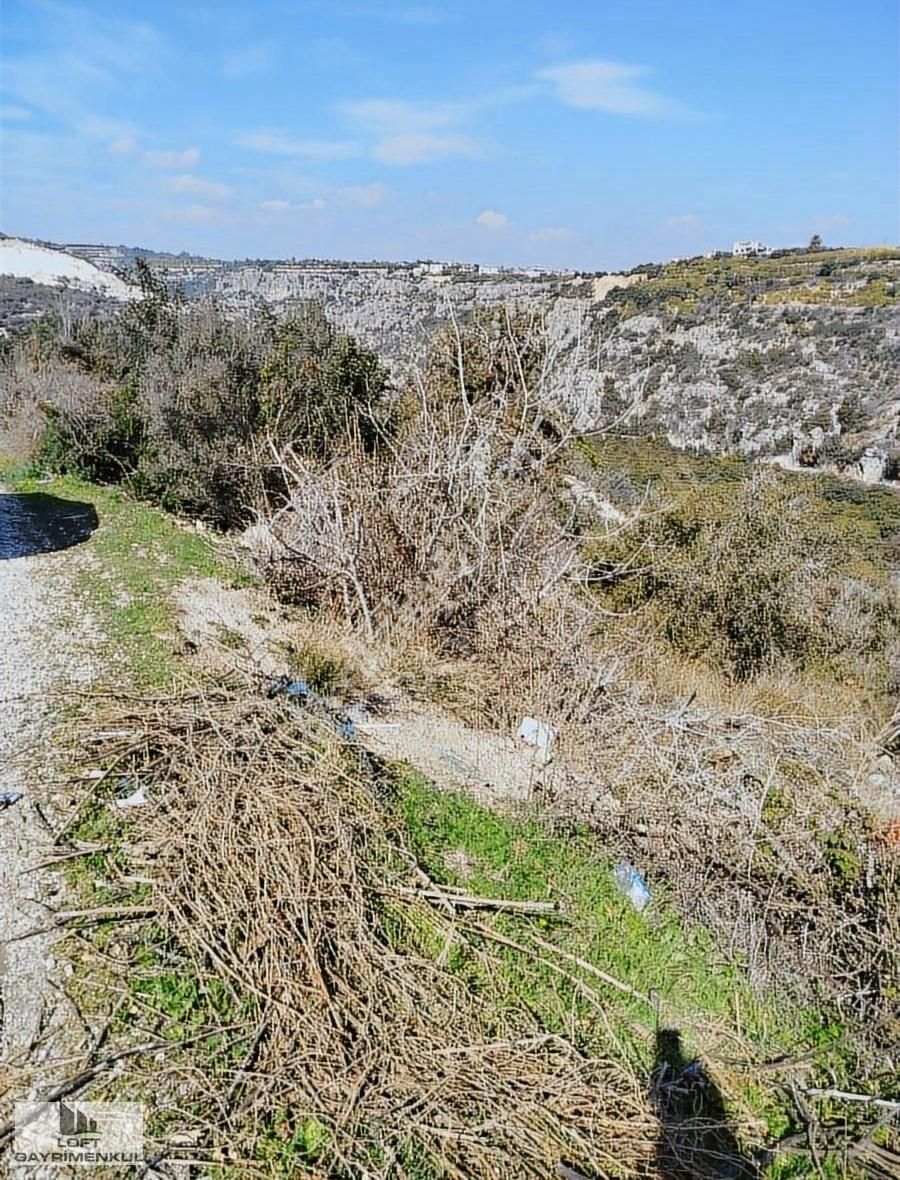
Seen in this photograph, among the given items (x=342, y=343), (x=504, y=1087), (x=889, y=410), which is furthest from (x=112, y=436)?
(x=889, y=410)

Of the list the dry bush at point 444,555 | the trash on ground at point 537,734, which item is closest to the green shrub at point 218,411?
the dry bush at point 444,555

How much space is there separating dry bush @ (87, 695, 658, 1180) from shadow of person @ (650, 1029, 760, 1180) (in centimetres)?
13

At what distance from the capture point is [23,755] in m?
5.85

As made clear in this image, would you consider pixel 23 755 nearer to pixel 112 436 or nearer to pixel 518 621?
pixel 518 621

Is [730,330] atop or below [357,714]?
atop

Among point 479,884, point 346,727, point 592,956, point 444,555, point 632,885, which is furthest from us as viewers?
point 444,555

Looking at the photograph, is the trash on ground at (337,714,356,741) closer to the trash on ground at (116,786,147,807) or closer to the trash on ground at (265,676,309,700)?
the trash on ground at (265,676,309,700)

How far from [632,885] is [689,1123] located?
172 centimetres

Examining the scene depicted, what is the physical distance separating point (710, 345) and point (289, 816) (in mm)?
38339

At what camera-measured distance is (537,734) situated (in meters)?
7.61

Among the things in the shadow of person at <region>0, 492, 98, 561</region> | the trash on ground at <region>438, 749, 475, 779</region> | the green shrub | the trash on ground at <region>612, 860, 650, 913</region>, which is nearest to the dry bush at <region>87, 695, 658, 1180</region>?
the trash on ground at <region>612, 860, 650, 913</region>

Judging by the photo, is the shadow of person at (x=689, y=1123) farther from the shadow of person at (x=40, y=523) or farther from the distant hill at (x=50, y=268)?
the distant hill at (x=50, y=268)

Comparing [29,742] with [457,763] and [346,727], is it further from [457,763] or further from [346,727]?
[457,763]

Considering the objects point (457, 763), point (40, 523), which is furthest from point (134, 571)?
point (457, 763)
